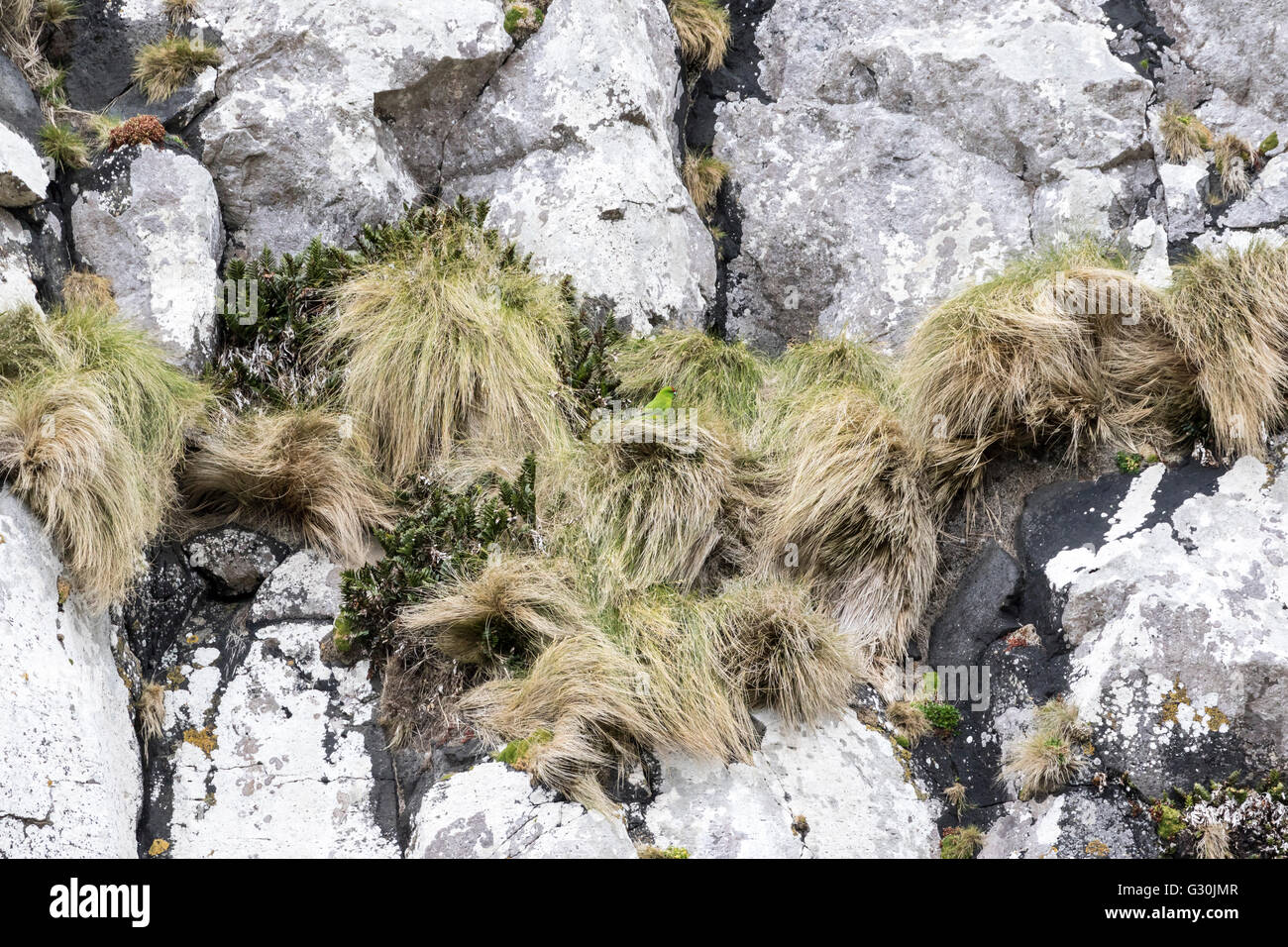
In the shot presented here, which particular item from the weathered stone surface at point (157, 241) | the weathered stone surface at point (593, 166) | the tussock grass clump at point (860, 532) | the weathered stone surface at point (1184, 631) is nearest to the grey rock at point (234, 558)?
the weathered stone surface at point (157, 241)

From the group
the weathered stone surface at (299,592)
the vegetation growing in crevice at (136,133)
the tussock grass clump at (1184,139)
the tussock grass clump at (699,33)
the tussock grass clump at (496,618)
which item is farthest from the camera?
the tussock grass clump at (699,33)

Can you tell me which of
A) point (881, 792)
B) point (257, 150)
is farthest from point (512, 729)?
point (257, 150)

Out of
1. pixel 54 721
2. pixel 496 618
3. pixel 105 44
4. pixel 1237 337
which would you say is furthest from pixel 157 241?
pixel 1237 337

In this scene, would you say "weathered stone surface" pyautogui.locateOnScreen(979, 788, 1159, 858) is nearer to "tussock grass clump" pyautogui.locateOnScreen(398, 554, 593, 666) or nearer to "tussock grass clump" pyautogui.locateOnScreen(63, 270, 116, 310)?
"tussock grass clump" pyautogui.locateOnScreen(398, 554, 593, 666)

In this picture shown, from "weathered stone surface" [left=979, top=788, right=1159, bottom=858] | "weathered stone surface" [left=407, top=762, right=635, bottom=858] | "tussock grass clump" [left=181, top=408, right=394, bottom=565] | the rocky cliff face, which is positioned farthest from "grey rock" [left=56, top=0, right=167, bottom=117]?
"weathered stone surface" [left=979, top=788, right=1159, bottom=858]

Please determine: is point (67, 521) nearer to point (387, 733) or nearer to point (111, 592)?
point (111, 592)

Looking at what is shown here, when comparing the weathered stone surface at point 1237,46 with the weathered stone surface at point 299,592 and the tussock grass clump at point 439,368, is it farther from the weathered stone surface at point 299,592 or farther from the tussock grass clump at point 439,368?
the weathered stone surface at point 299,592

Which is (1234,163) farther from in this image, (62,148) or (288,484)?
(62,148)
